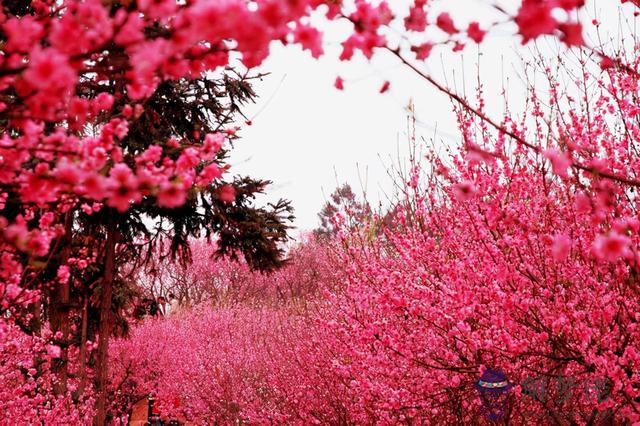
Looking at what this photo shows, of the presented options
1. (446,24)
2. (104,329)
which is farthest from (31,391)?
(446,24)

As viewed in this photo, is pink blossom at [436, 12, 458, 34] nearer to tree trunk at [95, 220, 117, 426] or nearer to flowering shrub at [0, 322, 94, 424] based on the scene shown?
flowering shrub at [0, 322, 94, 424]

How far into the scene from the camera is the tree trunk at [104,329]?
9039 mm

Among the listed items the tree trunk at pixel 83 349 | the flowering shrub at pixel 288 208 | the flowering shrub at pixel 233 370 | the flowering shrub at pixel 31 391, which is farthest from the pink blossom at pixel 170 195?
the tree trunk at pixel 83 349

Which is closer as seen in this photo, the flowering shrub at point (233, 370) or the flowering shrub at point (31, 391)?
the flowering shrub at point (31, 391)

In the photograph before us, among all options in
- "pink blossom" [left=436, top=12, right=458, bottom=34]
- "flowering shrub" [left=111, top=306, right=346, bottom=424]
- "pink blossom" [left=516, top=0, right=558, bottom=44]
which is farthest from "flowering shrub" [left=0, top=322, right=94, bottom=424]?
"pink blossom" [left=516, top=0, right=558, bottom=44]

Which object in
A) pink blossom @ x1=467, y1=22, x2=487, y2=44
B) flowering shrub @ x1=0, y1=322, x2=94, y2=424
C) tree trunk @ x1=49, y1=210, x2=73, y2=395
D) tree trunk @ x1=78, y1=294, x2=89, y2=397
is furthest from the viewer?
tree trunk @ x1=49, y1=210, x2=73, y2=395

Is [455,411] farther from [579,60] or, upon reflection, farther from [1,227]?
[1,227]

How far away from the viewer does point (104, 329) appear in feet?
29.8

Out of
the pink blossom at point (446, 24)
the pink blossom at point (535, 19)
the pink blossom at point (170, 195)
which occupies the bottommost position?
the pink blossom at point (170, 195)

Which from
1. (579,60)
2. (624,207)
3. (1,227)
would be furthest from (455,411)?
(1,227)

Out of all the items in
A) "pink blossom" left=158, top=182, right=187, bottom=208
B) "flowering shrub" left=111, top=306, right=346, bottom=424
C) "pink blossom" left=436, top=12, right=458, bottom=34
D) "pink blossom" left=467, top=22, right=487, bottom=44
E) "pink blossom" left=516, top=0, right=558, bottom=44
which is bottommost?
"flowering shrub" left=111, top=306, right=346, bottom=424

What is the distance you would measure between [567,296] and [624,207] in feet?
2.80

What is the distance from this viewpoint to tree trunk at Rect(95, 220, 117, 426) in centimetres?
904

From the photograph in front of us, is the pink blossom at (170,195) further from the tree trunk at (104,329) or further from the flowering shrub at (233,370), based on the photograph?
the flowering shrub at (233,370)
